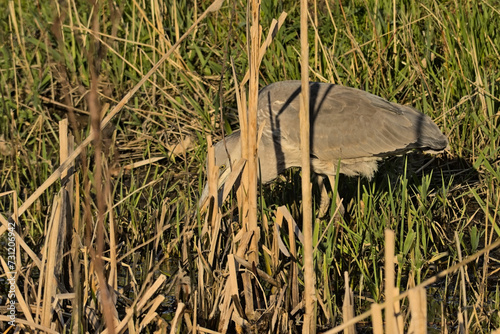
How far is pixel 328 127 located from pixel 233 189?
1.20 meters

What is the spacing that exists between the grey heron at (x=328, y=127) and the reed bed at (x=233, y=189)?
235 mm

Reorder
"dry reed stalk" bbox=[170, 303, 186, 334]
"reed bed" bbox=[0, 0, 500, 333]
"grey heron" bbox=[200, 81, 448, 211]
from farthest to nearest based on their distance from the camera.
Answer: "grey heron" bbox=[200, 81, 448, 211] → "reed bed" bbox=[0, 0, 500, 333] → "dry reed stalk" bbox=[170, 303, 186, 334]

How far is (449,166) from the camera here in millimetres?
4824

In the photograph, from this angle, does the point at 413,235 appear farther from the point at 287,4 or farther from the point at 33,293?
the point at 287,4

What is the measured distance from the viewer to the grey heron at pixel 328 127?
434 centimetres

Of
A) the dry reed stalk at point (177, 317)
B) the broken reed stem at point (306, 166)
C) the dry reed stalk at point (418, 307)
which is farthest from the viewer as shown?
the dry reed stalk at point (177, 317)

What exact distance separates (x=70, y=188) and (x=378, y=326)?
139 cm

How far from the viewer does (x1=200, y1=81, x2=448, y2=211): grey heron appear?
434 centimetres

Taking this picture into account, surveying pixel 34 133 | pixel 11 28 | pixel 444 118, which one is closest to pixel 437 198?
→ pixel 444 118

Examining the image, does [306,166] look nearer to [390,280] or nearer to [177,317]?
[390,280]

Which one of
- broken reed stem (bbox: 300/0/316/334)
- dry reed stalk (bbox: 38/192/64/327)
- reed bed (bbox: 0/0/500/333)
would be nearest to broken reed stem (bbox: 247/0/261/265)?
reed bed (bbox: 0/0/500/333)

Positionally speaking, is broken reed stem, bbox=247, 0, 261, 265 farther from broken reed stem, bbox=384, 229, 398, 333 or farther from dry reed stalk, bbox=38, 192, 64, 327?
broken reed stem, bbox=384, 229, 398, 333

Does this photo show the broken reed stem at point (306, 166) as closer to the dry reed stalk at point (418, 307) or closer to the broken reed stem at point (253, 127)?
the broken reed stem at point (253, 127)

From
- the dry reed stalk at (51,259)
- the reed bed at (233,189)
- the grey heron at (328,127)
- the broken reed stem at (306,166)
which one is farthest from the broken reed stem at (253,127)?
the grey heron at (328,127)
